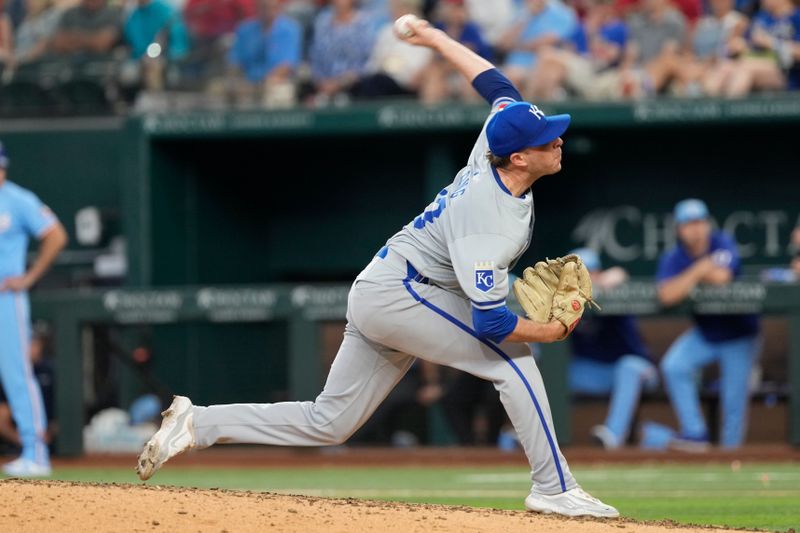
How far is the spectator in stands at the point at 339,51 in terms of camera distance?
11.9m

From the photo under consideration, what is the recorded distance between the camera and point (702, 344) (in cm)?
1002

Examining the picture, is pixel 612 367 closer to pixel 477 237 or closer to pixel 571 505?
pixel 571 505

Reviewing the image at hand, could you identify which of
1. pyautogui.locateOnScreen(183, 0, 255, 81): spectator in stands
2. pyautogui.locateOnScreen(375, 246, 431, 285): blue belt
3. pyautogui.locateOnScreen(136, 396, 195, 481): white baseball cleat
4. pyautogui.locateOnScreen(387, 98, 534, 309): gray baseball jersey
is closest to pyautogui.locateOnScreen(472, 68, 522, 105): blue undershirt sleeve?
pyautogui.locateOnScreen(387, 98, 534, 309): gray baseball jersey

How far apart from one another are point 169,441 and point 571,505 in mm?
1508

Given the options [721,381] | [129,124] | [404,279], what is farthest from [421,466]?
[404,279]

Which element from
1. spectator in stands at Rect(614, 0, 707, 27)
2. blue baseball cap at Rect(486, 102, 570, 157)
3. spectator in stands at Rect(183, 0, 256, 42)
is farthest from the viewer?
spectator in stands at Rect(183, 0, 256, 42)

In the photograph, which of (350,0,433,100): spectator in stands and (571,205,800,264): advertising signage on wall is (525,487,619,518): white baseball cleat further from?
(571,205,800,264): advertising signage on wall

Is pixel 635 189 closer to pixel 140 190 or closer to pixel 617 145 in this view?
pixel 617 145

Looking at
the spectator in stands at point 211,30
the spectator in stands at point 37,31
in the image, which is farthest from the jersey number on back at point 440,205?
the spectator in stands at point 37,31

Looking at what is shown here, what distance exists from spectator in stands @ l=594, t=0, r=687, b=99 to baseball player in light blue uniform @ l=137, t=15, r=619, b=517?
613 centimetres

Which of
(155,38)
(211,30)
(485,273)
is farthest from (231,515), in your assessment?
(155,38)

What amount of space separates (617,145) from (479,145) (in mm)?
7406

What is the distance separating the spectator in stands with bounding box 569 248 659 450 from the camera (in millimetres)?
10062

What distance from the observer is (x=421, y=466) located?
393 inches
